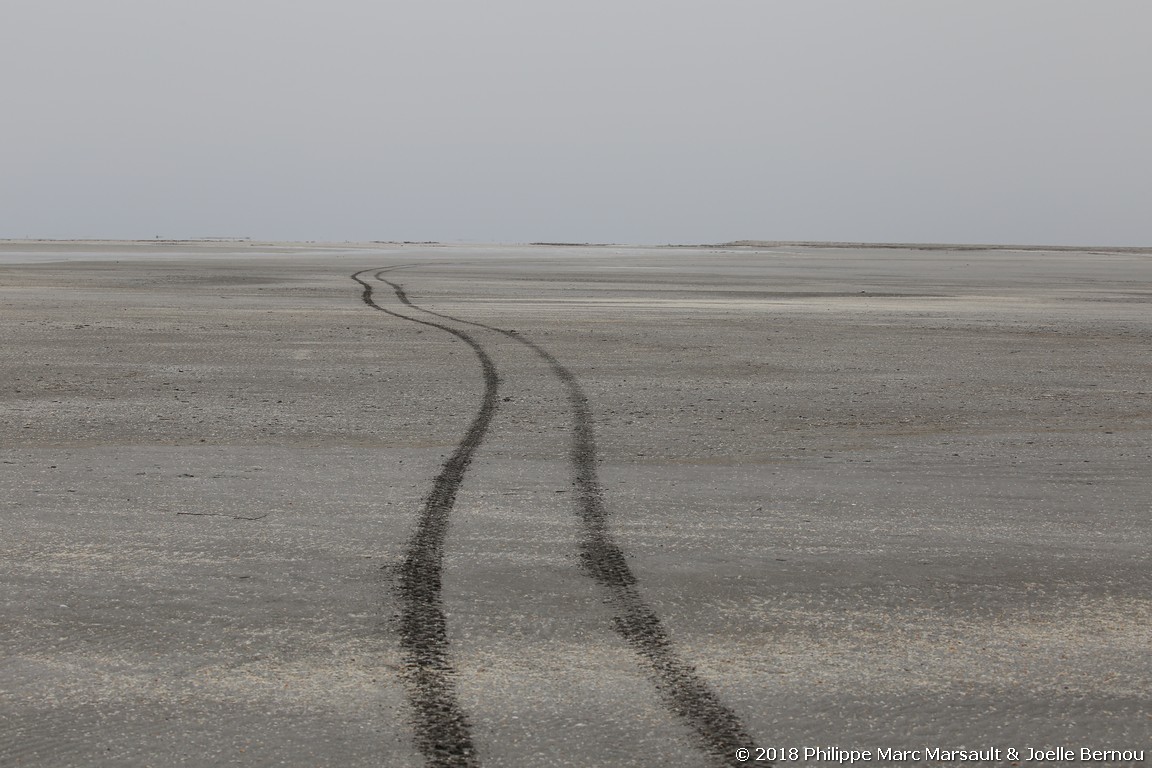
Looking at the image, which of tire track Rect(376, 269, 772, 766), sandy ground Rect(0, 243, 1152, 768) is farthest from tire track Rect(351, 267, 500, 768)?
tire track Rect(376, 269, 772, 766)

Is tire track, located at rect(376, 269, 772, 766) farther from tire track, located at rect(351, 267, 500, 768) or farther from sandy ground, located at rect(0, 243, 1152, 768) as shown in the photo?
tire track, located at rect(351, 267, 500, 768)

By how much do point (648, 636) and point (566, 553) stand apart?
3.54ft

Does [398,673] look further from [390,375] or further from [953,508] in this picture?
[390,375]

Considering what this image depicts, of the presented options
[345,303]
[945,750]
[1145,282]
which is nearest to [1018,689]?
[945,750]

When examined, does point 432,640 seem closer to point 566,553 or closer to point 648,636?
point 648,636

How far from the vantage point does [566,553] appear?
16.9 feet

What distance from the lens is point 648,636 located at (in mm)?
4117

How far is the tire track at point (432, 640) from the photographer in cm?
327

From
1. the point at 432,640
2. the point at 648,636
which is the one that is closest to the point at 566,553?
the point at 648,636

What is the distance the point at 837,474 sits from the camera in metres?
7.02

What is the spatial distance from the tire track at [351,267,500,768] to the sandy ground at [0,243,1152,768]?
0.14 ft

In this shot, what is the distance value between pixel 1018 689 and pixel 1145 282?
32025 mm

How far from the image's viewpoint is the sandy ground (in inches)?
137

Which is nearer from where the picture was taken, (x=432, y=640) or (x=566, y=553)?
(x=432, y=640)
